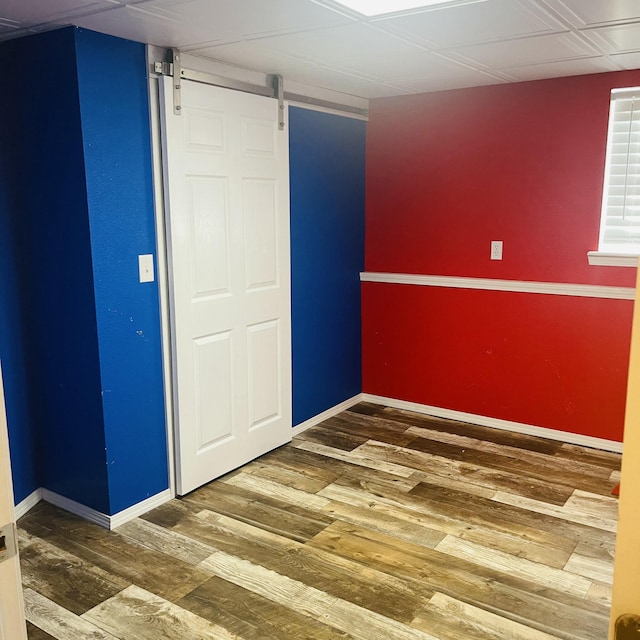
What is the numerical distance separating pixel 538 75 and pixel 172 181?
208cm

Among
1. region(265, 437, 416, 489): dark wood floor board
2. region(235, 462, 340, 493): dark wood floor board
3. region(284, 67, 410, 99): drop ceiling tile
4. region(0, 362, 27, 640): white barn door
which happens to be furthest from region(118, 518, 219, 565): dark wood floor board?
region(284, 67, 410, 99): drop ceiling tile

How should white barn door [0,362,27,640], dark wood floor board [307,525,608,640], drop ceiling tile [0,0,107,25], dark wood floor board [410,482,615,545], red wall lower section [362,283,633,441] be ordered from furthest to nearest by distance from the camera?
red wall lower section [362,283,633,441] < dark wood floor board [410,482,615,545] < dark wood floor board [307,525,608,640] < drop ceiling tile [0,0,107,25] < white barn door [0,362,27,640]

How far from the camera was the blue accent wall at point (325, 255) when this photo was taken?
387 cm

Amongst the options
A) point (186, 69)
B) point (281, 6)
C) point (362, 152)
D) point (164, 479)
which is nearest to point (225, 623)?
point (164, 479)

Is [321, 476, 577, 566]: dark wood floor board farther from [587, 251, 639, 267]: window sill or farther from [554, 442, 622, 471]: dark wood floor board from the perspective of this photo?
[587, 251, 639, 267]: window sill

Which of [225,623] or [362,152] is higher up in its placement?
[362,152]

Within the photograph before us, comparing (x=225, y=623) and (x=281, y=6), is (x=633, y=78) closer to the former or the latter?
(x=281, y=6)

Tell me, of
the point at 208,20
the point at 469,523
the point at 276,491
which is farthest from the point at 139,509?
the point at 208,20

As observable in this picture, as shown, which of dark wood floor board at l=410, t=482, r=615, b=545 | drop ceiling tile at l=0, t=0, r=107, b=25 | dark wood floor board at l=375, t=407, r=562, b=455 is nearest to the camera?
drop ceiling tile at l=0, t=0, r=107, b=25

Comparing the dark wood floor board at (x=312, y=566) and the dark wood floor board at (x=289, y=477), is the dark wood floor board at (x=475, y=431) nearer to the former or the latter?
the dark wood floor board at (x=289, y=477)

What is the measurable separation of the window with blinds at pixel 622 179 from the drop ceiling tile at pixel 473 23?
117cm

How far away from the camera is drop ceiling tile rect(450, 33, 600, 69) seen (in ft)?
8.89

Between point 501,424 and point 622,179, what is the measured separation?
5.37ft

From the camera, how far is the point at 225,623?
2273 millimetres
